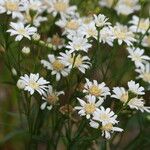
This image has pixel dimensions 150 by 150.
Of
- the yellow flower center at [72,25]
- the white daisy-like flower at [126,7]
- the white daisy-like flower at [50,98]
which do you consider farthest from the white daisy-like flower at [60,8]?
the white daisy-like flower at [50,98]

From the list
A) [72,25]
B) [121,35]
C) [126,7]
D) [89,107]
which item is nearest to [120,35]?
[121,35]

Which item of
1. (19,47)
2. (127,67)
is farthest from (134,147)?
(19,47)

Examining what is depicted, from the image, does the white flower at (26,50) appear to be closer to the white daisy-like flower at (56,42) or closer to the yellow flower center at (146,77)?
the white daisy-like flower at (56,42)

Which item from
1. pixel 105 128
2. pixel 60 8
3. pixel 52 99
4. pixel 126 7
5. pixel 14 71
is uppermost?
pixel 126 7

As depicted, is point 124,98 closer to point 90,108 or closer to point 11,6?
point 90,108

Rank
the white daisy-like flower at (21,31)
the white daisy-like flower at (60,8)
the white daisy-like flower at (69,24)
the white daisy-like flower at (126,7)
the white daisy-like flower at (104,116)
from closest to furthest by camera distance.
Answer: the white daisy-like flower at (104,116), the white daisy-like flower at (21,31), the white daisy-like flower at (69,24), the white daisy-like flower at (60,8), the white daisy-like flower at (126,7)

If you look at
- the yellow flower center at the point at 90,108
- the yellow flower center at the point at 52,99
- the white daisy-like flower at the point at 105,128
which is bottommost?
the white daisy-like flower at the point at 105,128

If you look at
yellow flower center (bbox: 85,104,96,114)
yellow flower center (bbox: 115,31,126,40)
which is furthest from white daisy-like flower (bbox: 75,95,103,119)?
yellow flower center (bbox: 115,31,126,40)
